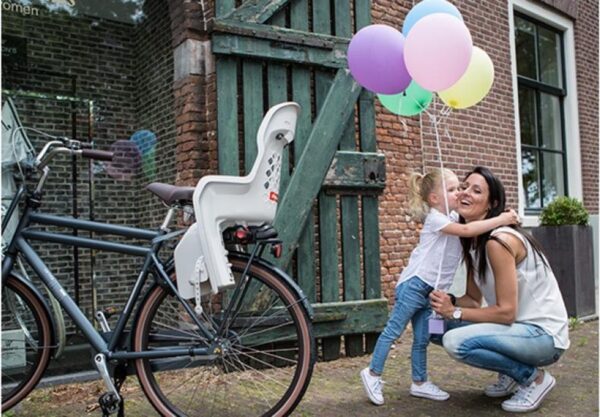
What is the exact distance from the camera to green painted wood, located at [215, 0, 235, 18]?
4.04m

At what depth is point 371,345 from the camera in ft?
15.0

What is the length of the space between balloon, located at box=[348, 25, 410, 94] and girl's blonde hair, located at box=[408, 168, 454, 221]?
530 millimetres

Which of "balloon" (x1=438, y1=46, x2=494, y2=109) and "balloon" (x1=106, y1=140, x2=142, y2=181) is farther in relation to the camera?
A: "balloon" (x1=106, y1=140, x2=142, y2=181)

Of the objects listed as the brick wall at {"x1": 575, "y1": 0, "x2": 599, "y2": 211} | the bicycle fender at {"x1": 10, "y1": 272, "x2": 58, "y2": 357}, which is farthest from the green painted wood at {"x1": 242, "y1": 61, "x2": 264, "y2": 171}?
the brick wall at {"x1": 575, "y1": 0, "x2": 599, "y2": 211}

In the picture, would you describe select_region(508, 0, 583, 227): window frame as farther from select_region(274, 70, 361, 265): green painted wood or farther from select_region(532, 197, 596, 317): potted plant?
select_region(274, 70, 361, 265): green painted wood

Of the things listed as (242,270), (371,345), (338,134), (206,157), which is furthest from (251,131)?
(371,345)

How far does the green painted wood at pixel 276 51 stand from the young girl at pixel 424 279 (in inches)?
54.0

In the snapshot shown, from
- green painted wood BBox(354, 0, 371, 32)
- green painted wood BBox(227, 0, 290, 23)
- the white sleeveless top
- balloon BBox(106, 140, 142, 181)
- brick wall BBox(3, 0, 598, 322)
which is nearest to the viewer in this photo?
the white sleeveless top

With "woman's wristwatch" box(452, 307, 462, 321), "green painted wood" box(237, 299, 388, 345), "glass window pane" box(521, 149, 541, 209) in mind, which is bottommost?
"green painted wood" box(237, 299, 388, 345)

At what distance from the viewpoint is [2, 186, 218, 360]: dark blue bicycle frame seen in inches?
108

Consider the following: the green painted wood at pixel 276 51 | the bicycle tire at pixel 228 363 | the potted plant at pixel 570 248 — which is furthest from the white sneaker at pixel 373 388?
the potted plant at pixel 570 248

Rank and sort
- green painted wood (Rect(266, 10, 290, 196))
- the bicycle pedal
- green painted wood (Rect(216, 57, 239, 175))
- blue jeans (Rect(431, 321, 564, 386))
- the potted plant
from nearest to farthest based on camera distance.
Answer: the bicycle pedal → blue jeans (Rect(431, 321, 564, 386)) → green painted wood (Rect(216, 57, 239, 175)) → green painted wood (Rect(266, 10, 290, 196)) → the potted plant

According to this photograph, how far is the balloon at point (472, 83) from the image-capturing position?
11.4 feet

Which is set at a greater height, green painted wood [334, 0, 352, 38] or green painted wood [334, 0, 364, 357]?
green painted wood [334, 0, 352, 38]
